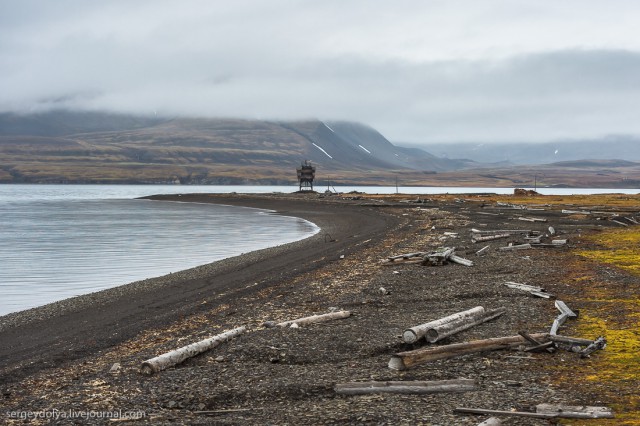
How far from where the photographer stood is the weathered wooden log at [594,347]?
12.7 m

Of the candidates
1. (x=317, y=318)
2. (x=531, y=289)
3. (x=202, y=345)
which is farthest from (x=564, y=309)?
(x=202, y=345)

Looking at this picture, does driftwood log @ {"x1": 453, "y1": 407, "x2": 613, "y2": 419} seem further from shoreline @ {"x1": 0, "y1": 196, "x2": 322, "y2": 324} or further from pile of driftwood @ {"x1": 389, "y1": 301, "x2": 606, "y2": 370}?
shoreline @ {"x1": 0, "y1": 196, "x2": 322, "y2": 324}

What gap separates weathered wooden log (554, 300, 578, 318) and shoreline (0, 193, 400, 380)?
11.3 meters

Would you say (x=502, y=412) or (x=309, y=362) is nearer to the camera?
(x=502, y=412)

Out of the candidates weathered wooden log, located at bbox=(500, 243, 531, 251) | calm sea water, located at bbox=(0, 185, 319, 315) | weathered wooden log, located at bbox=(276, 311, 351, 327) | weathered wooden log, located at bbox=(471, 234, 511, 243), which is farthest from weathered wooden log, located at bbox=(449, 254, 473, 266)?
calm sea water, located at bbox=(0, 185, 319, 315)

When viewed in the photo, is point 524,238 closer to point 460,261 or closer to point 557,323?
point 460,261

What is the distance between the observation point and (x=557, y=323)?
49.1ft

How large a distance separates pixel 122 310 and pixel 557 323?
14.4m

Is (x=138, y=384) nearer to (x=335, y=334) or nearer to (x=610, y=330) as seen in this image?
(x=335, y=334)

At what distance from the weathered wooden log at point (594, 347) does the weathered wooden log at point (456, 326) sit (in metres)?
2.84

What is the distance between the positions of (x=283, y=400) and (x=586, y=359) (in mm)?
6177

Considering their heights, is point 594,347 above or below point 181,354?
above

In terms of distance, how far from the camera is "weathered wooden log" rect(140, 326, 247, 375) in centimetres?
1303

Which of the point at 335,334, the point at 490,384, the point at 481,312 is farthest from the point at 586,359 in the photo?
the point at 335,334
